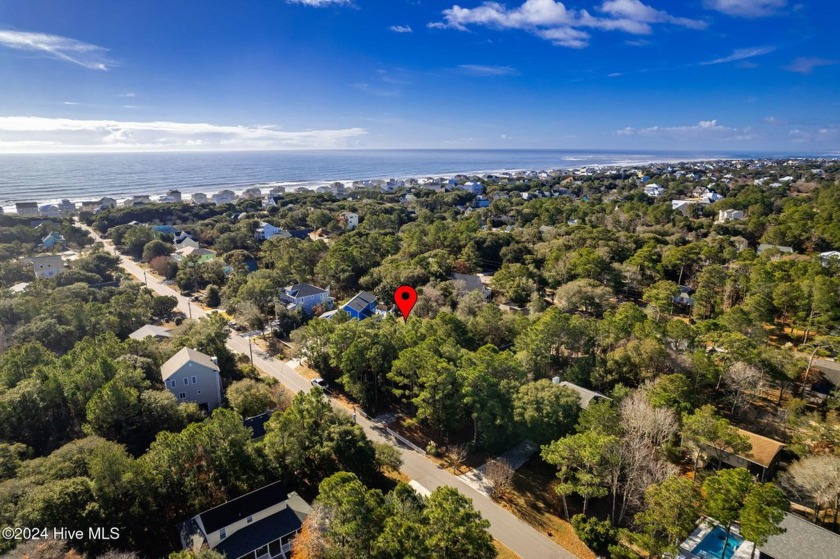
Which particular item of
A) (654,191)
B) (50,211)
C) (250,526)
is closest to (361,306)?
(250,526)

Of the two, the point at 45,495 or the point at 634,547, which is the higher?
the point at 45,495

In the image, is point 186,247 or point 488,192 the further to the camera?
point 488,192

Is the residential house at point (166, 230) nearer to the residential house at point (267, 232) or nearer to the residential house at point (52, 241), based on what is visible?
the residential house at point (52, 241)

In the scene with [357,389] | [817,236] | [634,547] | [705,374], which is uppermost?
[817,236]

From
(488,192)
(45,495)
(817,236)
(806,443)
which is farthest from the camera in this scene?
(488,192)

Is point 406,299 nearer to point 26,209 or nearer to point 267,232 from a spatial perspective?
point 267,232

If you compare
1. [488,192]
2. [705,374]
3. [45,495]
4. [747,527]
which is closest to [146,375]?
[45,495]

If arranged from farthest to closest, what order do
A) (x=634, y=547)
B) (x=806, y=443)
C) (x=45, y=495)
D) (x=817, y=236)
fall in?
(x=817, y=236) → (x=806, y=443) → (x=634, y=547) → (x=45, y=495)

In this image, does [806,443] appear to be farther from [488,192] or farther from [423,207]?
[488,192]
